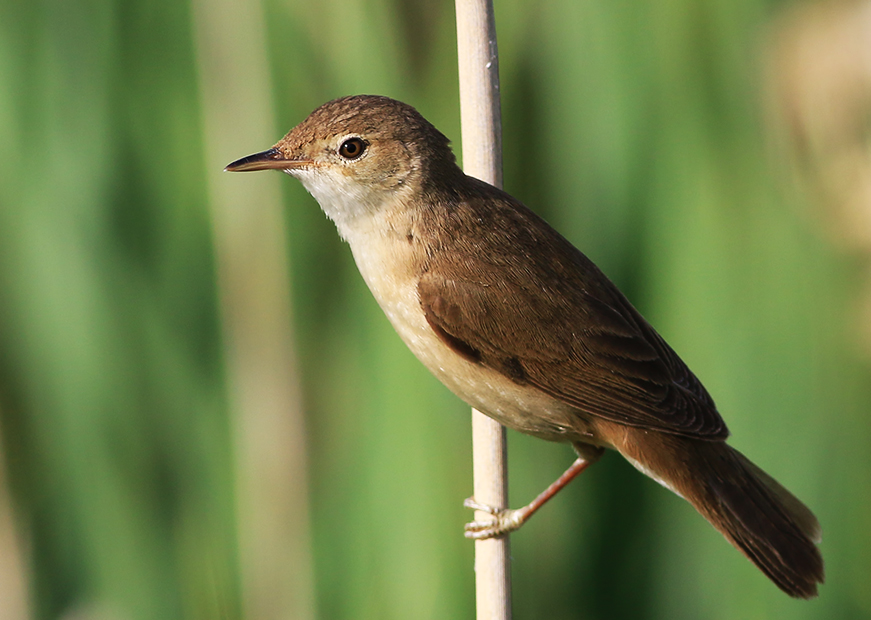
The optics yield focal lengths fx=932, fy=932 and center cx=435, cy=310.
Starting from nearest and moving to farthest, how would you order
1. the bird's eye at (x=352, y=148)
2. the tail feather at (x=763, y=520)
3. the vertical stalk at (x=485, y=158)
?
1. the vertical stalk at (x=485, y=158)
2. the bird's eye at (x=352, y=148)
3. the tail feather at (x=763, y=520)

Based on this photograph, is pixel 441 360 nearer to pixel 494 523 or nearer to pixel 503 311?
pixel 503 311

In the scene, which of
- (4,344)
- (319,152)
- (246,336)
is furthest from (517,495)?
(4,344)

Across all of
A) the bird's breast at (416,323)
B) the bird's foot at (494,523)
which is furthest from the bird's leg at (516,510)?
the bird's breast at (416,323)

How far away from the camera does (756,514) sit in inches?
70.8

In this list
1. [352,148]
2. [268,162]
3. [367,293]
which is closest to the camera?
[268,162]

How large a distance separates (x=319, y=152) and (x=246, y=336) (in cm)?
53

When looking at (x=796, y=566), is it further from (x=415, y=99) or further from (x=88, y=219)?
(x=88, y=219)

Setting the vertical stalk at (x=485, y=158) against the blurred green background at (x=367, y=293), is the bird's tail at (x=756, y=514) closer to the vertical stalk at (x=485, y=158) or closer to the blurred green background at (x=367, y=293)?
the blurred green background at (x=367, y=293)

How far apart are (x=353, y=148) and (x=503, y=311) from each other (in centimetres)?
40

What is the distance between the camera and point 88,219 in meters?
1.90

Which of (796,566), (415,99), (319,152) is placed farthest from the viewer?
(415,99)

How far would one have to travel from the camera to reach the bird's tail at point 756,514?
1.73m

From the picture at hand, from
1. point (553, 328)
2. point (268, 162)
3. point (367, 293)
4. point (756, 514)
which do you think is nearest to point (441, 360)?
point (553, 328)

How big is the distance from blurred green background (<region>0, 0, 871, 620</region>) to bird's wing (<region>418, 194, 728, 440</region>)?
0.18 m
